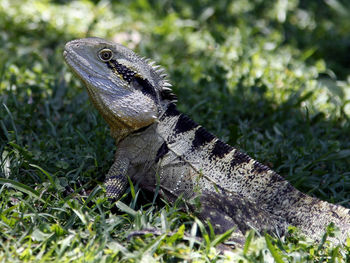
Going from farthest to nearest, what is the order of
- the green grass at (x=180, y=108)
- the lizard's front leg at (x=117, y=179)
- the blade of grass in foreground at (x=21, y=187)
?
the lizard's front leg at (x=117, y=179)
the blade of grass in foreground at (x=21, y=187)
the green grass at (x=180, y=108)

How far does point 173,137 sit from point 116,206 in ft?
2.34

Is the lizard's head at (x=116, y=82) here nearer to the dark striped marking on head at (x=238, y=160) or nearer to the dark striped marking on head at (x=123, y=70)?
the dark striped marking on head at (x=123, y=70)

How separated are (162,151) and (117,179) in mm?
427

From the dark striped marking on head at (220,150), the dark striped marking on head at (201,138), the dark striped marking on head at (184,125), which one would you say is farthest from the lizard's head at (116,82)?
the dark striped marking on head at (220,150)

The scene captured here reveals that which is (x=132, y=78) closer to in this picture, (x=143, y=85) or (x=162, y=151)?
(x=143, y=85)

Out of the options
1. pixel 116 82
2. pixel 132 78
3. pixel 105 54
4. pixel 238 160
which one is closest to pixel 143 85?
pixel 132 78

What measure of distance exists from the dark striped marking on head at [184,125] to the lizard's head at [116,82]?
7.0 inches

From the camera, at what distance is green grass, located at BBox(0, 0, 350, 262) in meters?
3.04

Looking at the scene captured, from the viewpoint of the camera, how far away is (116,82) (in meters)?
3.68

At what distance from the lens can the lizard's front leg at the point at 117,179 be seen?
139 inches

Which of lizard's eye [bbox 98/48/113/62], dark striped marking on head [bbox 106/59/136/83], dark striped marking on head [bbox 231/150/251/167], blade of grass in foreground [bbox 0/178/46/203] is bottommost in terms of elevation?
blade of grass in foreground [bbox 0/178/46/203]

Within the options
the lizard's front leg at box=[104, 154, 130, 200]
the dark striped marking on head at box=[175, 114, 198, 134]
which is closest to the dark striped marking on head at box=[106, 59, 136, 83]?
the dark striped marking on head at box=[175, 114, 198, 134]

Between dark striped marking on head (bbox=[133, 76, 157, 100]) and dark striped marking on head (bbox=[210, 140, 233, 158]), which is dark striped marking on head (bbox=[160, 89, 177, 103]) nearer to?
dark striped marking on head (bbox=[133, 76, 157, 100])

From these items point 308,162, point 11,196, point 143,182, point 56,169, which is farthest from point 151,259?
point 308,162
